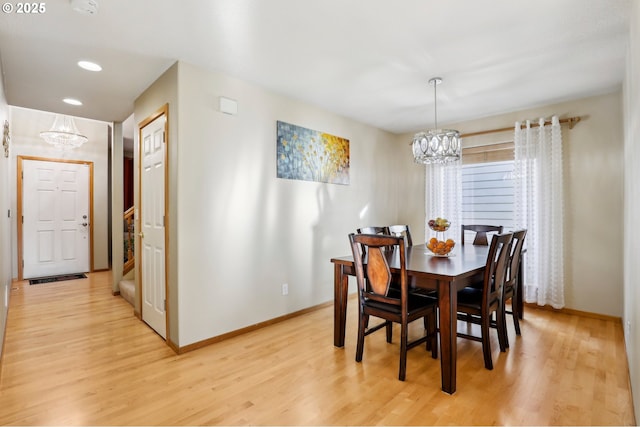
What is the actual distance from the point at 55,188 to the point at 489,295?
6.76 metres

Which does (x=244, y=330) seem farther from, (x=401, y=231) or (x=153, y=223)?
(x=401, y=231)

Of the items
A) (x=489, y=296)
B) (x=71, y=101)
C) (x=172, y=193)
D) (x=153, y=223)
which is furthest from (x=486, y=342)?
(x=71, y=101)

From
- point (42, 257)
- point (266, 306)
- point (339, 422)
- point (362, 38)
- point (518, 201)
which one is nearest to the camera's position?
point (339, 422)

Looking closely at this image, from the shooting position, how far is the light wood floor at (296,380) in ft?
6.12

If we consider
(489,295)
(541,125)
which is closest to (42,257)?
(489,295)

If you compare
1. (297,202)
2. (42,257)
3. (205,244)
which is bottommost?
(42,257)

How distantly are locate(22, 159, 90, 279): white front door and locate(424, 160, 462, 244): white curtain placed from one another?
6.02m

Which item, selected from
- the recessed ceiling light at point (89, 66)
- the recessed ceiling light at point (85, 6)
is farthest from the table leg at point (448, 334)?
the recessed ceiling light at point (89, 66)

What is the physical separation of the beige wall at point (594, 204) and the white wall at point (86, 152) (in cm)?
725

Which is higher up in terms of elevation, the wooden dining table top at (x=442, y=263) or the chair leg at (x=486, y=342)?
the wooden dining table top at (x=442, y=263)

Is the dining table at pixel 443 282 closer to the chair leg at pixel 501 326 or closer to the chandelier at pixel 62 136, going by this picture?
the chair leg at pixel 501 326

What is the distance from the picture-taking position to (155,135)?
123 inches

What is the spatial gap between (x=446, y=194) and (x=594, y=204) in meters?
1.63

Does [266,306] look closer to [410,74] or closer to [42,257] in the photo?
[410,74]
